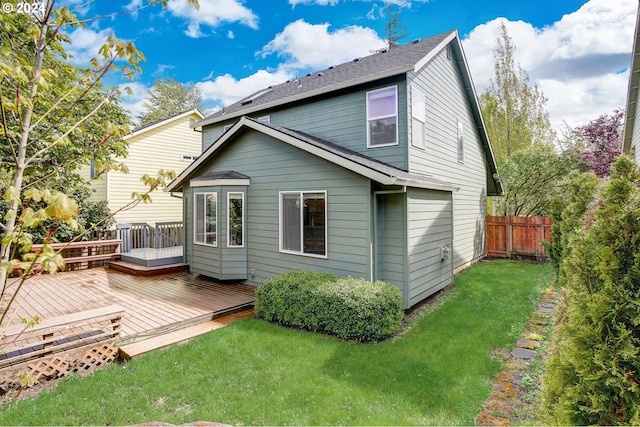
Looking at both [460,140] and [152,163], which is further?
[152,163]

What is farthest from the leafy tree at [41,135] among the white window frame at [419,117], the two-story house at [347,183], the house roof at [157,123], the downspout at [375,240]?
the house roof at [157,123]

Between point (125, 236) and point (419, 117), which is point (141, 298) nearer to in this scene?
point (125, 236)

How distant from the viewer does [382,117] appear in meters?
7.65

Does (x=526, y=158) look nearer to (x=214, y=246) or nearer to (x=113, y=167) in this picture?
(x=214, y=246)

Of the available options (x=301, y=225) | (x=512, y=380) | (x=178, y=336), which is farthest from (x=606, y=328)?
(x=301, y=225)

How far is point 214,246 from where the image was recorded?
8.59 m

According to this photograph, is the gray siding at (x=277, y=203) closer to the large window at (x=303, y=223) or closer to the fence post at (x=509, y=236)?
the large window at (x=303, y=223)

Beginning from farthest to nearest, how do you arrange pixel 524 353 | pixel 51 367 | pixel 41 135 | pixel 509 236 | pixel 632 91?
1. pixel 509 236
2. pixel 632 91
3. pixel 524 353
4. pixel 51 367
5. pixel 41 135

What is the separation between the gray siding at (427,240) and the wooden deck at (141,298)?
3621 mm

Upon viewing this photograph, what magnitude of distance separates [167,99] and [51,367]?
3334 centimetres

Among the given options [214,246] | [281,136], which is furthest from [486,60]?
[214,246]

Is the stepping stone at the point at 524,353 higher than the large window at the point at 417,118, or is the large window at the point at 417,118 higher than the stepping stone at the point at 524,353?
the large window at the point at 417,118

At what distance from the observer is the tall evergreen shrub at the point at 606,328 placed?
222 cm

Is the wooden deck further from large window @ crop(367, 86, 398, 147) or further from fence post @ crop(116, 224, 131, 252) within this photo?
large window @ crop(367, 86, 398, 147)
